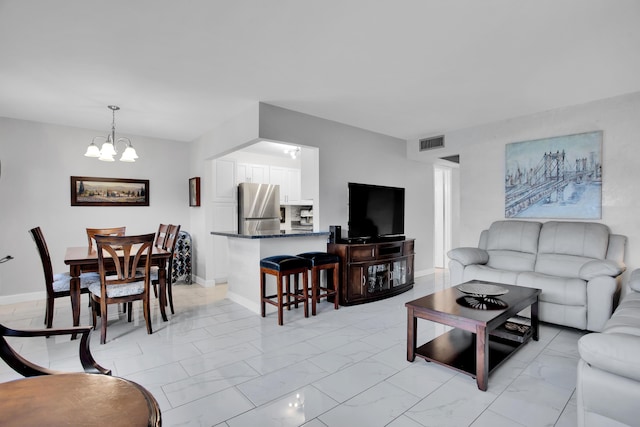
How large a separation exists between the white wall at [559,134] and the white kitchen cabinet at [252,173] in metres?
2.97

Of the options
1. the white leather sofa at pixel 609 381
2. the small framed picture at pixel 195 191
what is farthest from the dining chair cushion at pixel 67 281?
the white leather sofa at pixel 609 381

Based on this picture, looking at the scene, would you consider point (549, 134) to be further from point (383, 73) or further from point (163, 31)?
point (163, 31)

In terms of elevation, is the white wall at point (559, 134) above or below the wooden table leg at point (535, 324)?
above

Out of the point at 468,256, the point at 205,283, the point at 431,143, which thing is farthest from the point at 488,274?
the point at 205,283

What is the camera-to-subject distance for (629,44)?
2541mm

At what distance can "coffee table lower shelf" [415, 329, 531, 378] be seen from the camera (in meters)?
2.36

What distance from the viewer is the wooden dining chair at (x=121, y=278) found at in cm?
294

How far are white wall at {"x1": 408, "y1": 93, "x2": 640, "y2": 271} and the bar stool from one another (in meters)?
2.22

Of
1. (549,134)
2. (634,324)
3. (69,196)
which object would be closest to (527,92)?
(549,134)

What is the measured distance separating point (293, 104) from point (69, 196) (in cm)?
362

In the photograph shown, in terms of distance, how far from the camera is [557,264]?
3535 millimetres

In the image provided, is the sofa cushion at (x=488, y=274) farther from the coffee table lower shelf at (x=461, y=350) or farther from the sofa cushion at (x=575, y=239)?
the coffee table lower shelf at (x=461, y=350)

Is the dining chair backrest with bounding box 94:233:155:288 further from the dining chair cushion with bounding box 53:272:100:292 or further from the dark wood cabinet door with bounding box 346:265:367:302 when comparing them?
the dark wood cabinet door with bounding box 346:265:367:302

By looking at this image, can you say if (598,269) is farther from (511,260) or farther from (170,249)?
(170,249)
